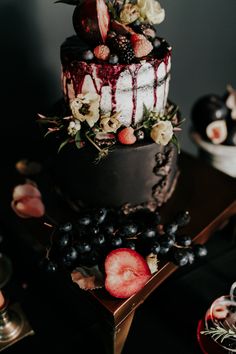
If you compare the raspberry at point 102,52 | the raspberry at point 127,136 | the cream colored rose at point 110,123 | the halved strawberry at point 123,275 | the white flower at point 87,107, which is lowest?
the halved strawberry at point 123,275

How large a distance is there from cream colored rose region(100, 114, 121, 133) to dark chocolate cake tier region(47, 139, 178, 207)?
0.20ft

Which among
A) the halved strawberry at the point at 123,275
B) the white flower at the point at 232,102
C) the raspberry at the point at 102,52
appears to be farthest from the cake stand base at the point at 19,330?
the white flower at the point at 232,102

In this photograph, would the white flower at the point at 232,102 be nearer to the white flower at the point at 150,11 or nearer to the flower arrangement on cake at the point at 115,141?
the flower arrangement on cake at the point at 115,141

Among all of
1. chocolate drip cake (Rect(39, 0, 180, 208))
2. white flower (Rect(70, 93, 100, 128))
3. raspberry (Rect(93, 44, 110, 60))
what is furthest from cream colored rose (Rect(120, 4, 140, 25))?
white flower (Rect(70, 93, 100, 128))

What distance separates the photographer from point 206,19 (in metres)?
1.80

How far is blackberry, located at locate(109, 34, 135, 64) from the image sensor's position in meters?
1.02

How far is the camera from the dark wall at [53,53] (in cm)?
136

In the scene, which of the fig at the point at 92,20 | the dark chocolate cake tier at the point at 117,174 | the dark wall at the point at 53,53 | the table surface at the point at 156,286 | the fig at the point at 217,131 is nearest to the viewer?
the fig at the point at 92,20

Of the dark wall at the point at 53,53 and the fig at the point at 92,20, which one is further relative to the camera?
the dark wall at the point at 53,53

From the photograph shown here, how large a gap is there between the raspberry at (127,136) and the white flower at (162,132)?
0.06m

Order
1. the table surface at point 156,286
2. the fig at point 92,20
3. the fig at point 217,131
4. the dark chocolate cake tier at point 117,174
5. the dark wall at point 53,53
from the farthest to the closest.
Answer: the fig at point 217,131 < the dark wall at point 53,53 < the table surface at point 156,286 < the dark chocolate cake tier at point 117,174 < the fig at point 92,20

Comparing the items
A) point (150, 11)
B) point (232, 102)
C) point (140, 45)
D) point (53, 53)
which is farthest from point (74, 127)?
point (232, 102)

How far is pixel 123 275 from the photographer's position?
1022 millimetres

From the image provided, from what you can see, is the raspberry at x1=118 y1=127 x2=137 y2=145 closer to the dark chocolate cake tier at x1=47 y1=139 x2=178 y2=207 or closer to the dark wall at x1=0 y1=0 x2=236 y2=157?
the dark chocolate cake tier at x1=47 y1=139 x2=178 y2=207
